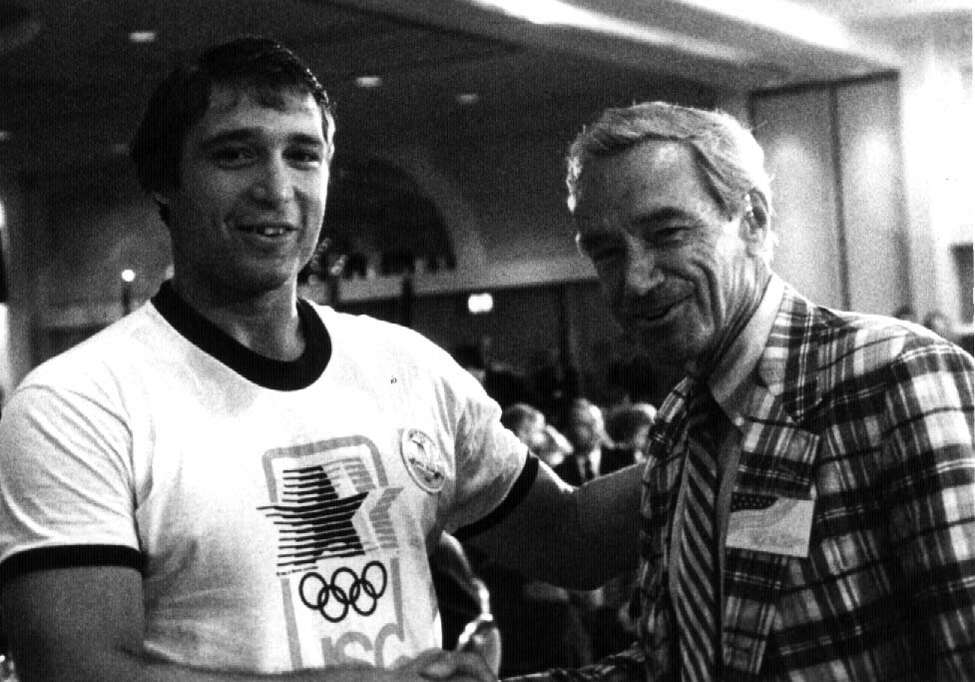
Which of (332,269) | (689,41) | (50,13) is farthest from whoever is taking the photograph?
(332,269)

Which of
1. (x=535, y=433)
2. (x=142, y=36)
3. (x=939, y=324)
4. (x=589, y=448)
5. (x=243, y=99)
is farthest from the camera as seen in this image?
(x=939, y=324)

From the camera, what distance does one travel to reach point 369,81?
11992mm

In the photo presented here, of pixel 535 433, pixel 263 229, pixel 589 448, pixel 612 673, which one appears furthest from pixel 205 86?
pixel 589 448

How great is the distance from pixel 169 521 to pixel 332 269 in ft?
49.4

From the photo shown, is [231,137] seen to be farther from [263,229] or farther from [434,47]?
[434,47]

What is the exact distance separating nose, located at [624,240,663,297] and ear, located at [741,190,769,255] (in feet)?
A: 0.40

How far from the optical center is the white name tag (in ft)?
5.09

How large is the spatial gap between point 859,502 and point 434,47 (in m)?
9.29

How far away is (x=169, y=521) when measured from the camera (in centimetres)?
155

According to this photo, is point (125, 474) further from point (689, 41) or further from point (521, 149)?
point (521, 149)

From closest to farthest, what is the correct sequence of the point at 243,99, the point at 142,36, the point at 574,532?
the point at 243,99 → the point at 574,532 → the point at 142,36

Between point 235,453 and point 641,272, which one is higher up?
point 641,272

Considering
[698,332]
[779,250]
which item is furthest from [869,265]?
[698,332]

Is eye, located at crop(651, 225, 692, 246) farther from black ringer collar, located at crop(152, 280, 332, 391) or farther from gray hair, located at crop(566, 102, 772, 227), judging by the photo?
black ringer collar, located at crop(152, 280, 332, 391)
